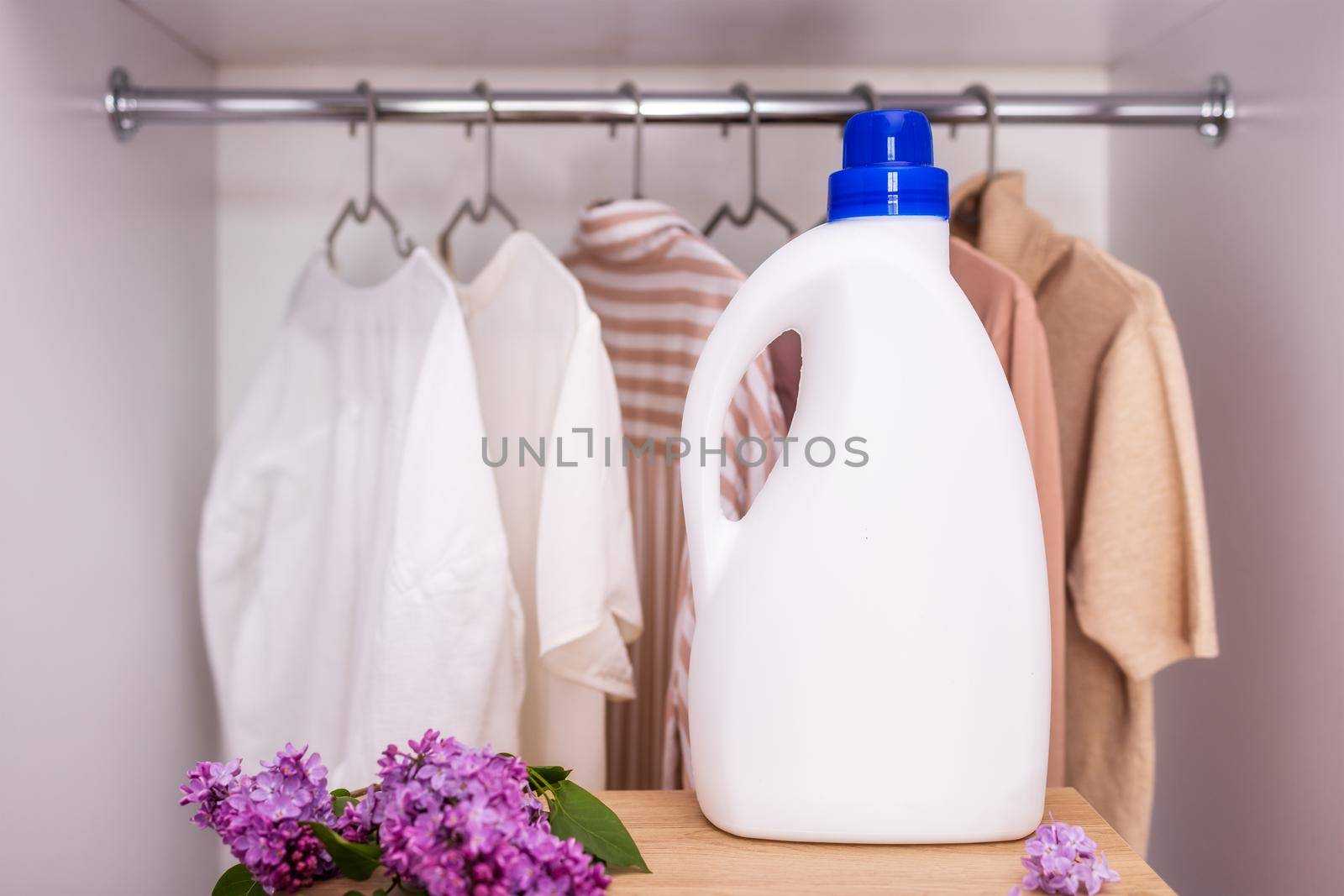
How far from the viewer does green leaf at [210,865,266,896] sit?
0.50 metres

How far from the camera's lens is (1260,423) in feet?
3.06

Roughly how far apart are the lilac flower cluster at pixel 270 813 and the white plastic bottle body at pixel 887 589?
8.3 inches

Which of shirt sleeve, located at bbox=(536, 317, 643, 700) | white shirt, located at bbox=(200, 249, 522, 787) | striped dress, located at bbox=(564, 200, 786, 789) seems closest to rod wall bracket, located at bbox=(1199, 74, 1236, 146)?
striped dress, located at bbox=(564, 200, 786, 789)

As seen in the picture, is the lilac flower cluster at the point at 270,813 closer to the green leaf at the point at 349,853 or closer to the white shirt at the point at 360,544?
the green leaf at the point at 349,853

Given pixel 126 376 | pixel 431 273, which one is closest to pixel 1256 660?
pixel 431 273

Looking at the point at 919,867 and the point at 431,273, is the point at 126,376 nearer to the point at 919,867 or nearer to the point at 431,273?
the point at 431,273

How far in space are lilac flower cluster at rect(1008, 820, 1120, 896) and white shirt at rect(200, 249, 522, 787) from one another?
439 millimetres

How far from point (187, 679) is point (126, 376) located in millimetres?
316

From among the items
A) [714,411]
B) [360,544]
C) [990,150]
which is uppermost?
[990,150]

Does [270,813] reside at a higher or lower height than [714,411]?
lower

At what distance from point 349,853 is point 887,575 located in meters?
0.30

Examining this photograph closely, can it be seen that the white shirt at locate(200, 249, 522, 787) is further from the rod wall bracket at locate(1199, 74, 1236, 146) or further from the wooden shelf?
the rod wall bracket at locate(1199, 74, 1236, 146)

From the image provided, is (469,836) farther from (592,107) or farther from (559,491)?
(592,107)

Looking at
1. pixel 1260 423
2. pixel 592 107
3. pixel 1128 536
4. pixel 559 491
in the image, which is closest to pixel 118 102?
pixel 592 107
